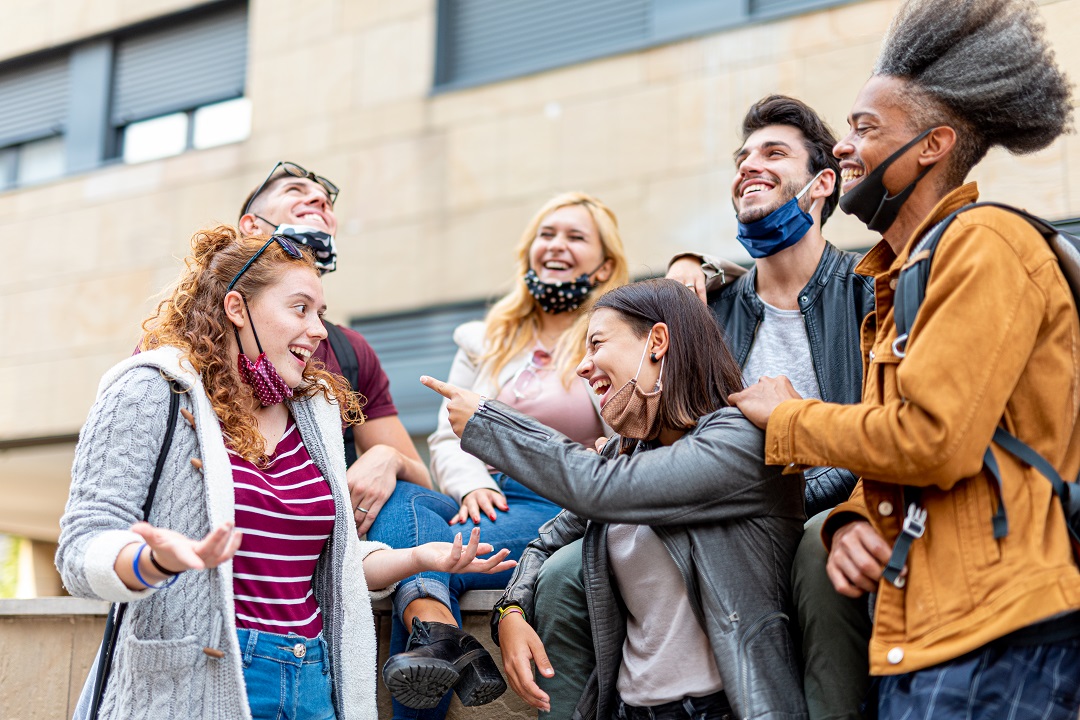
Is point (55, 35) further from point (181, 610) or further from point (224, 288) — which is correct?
point (181, 610)

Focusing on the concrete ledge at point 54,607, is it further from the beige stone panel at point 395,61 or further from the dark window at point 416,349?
the beige stone panel at point 395,61

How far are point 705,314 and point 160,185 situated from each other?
8114 millimetres

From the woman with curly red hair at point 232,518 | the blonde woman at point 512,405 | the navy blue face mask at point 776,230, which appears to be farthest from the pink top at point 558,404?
the woman with curly red hair at point 232,518

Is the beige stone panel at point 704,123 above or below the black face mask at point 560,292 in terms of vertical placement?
above

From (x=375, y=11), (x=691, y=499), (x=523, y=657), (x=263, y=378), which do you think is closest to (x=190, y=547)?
(x=263, y=378)

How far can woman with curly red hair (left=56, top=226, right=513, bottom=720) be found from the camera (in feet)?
9.92

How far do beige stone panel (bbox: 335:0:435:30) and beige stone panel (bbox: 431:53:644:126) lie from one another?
2.64ft

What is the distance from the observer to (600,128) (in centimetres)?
866

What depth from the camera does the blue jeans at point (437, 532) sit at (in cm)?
385

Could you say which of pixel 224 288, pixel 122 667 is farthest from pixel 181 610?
pixel 224 288

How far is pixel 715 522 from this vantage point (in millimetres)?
3182

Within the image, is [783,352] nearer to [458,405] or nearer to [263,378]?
[458,405]

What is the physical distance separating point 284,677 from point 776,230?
2.33 metres

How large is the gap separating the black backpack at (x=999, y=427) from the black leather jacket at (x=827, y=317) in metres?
0.96
